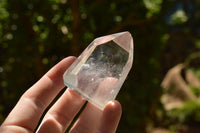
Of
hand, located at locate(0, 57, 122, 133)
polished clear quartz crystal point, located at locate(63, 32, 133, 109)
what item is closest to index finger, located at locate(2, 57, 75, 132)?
hand, located at locate(0, 57, 122, 133)

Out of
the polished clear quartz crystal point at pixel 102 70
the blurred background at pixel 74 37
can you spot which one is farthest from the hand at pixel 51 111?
the blurred background at pixel 74 37

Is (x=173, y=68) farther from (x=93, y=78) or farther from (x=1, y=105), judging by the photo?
(x=93, y=78)

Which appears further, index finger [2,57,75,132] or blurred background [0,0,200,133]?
blurred background [0,0,200,133]

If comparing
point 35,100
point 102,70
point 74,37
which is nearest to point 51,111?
point 35,100

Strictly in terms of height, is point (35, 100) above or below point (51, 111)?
above

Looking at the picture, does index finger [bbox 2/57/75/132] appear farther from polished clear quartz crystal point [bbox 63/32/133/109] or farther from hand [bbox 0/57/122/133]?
polished clear quartz crystal point [bbox 63/32/133/109]

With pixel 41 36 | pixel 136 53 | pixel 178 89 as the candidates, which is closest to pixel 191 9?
pixel 178 89

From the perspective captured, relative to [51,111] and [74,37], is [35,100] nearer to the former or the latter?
[51,111]
